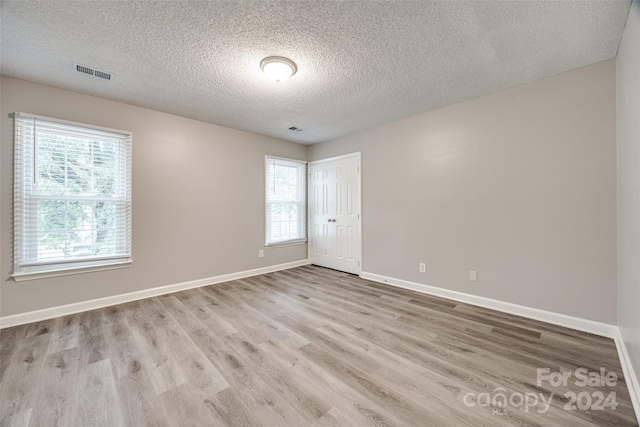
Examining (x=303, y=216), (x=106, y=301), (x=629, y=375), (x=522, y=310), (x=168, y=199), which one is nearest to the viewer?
(x=629, y=375)

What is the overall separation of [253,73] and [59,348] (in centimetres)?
298

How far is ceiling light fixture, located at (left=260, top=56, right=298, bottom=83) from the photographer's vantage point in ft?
7.35

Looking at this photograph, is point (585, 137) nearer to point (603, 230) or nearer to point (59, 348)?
point (603, 230)

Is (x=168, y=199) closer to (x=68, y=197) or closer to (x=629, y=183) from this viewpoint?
(x=68, y=197)

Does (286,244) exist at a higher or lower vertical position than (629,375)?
higher

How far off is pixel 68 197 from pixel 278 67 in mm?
2739

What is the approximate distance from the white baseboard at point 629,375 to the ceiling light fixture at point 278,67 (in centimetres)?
328

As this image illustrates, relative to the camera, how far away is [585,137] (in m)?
2.38

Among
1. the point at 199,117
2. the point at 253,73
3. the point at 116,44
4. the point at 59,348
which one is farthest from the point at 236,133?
the point at 59,348

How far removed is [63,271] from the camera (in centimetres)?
282

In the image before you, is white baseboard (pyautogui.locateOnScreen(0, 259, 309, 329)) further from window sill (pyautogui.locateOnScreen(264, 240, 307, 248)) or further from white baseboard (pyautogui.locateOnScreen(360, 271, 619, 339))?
white baseboard (pyautogui.locateOnScreen(360, 271, 619, 339))

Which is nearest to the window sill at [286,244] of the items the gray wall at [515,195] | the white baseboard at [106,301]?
the white baseboard at [106,301]

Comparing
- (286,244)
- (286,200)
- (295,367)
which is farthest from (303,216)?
(295,367)

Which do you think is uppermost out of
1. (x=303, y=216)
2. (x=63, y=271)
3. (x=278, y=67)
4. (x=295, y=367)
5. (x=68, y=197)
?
(x=278, y=67)
